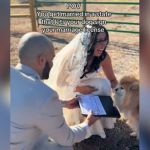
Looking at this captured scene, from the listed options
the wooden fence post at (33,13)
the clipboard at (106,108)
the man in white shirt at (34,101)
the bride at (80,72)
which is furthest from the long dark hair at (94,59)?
the wooden fence post at (33,13)

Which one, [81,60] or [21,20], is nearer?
[81,60]

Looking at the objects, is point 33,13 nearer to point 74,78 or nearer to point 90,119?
point 74,78

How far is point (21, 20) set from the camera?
1052 cm

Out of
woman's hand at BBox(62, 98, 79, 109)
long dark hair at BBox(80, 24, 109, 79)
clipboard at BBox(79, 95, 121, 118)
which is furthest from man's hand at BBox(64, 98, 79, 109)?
long dark hair at BBox(80, 24, 109, 79)

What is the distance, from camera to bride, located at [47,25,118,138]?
3.56m

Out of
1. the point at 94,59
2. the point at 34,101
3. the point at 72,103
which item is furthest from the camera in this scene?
the point at 94,59

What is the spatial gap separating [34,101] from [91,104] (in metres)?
0.90

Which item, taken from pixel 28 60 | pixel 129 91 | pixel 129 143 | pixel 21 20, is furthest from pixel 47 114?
pixel 21 20

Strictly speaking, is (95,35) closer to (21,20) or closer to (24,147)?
(24,147)

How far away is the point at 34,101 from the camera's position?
2.20 meters

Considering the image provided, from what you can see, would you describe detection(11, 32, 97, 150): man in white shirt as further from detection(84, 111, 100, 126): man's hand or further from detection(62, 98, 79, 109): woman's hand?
detection(62, 98, 79, 109): woman's hand

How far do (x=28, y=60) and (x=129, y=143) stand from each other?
1.78m

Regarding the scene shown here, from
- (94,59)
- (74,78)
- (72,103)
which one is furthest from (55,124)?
(94,59)

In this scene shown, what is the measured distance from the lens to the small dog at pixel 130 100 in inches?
137
